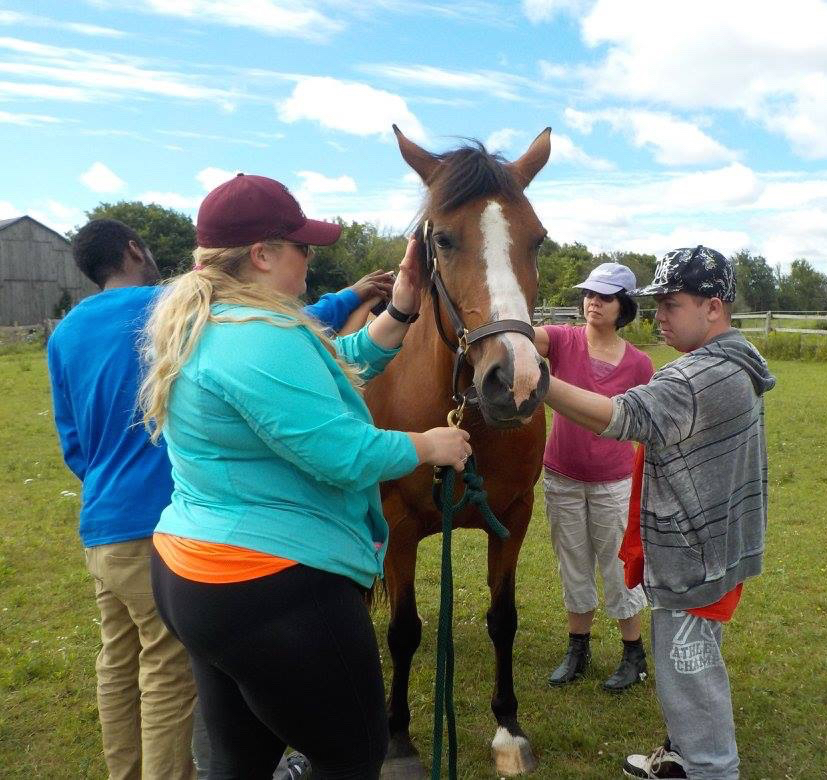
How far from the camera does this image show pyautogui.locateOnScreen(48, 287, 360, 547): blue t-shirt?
8.10 ft

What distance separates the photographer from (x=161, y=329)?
5.55ft

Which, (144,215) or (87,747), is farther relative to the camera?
(144,215)

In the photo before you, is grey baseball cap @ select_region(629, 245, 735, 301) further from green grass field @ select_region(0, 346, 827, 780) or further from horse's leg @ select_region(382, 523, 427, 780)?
green grass field @ select_region(0, 346, 827, 780)

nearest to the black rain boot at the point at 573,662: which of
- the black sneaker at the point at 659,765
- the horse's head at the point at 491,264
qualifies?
the black sneaker at the point at 659,765

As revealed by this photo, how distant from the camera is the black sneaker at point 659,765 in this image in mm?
2951

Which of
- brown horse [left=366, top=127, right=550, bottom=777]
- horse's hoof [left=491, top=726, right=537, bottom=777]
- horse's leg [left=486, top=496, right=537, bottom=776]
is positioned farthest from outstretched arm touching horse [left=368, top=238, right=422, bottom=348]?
horse's hoof [left=491, top=726, right=537, bottom=777]

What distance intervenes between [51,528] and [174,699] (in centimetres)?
490

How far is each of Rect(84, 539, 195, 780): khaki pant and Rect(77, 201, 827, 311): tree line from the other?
1.07m

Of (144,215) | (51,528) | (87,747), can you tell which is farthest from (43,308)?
(87,747)

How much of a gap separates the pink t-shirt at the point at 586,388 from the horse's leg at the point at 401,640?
1.02 metres

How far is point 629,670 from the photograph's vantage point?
3.96m

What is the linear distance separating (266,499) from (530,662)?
318cm

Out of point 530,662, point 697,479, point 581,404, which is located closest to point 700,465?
point 697,479

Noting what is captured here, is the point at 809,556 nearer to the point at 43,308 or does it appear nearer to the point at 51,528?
the point at 51,528
